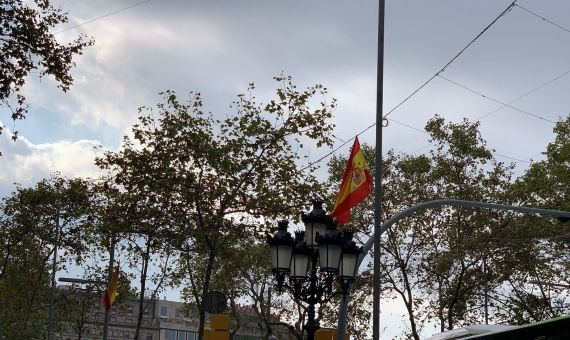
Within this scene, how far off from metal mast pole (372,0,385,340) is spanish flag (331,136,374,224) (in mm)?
436

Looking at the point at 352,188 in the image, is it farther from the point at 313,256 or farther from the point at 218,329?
the point at 218,329

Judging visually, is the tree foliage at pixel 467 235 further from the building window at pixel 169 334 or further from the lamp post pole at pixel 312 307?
the building window at pixel 169 334

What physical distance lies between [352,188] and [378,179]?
0.99 metres

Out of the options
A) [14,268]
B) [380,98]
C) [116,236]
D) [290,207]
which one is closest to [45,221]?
[14,268]

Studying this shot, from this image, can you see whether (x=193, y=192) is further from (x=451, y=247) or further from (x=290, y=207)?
(x=451, y=247)

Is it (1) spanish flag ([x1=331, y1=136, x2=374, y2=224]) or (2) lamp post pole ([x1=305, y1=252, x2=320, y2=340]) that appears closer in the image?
(2) lamp post pole ([x1=305, y1=252, x2=320, y2=340])

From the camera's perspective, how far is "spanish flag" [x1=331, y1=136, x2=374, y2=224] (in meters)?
18.5

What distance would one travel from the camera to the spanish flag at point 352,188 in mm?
18547

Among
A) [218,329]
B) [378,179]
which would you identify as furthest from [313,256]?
[378,179]

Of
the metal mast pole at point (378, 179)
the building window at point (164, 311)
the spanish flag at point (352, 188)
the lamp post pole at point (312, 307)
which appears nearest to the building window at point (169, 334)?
the building window at point (164, 311)

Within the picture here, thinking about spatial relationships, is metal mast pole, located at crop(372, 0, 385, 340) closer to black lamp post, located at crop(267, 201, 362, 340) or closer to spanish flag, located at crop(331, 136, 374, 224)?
spanish flag, located at crop(331, 136, 374, 224)

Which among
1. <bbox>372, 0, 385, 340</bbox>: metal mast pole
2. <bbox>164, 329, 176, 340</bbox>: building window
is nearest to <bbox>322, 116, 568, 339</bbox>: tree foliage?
<bbox>372, 0, 385, 340</bbox>: metal mast pole

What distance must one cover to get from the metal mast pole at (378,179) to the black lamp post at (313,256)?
7.17ft

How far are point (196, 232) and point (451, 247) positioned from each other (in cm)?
1326
